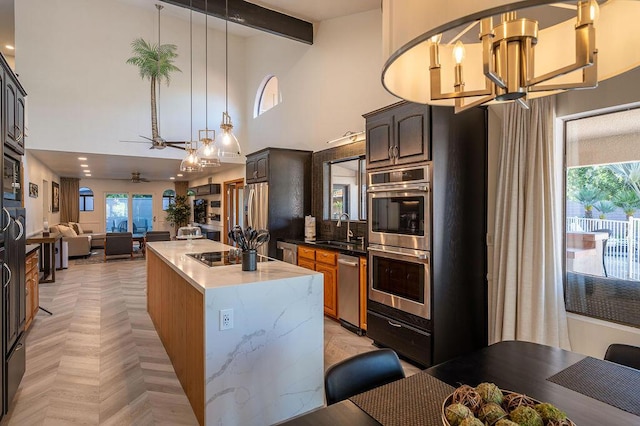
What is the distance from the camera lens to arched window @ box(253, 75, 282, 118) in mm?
7238

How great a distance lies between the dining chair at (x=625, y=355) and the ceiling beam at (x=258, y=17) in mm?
5462

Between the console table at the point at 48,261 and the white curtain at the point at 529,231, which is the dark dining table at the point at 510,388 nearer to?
the white curtain at the point at 529,231

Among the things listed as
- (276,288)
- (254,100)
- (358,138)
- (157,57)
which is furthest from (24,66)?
(276,288)

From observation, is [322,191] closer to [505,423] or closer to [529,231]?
[529,231]

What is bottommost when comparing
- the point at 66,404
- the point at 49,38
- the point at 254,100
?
the point at 66,404

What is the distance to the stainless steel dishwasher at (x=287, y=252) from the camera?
16.1 ft

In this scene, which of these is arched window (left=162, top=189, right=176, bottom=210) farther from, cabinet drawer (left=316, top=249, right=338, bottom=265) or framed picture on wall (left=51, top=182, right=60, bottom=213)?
cabinet drawer (left=316, top=249, right=338, bottom=265)

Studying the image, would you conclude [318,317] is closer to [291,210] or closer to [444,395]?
[444,395]


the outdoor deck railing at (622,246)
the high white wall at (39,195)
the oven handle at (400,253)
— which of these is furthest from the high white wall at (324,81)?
the high white wall at (39,195)

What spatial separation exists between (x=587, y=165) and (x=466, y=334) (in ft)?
5.64

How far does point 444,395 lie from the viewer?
3.85ft

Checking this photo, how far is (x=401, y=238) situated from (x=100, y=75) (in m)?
6.88

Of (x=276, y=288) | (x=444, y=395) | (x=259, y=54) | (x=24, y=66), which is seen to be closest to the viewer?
(x=444, y=395)

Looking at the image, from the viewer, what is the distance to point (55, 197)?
1023cm
